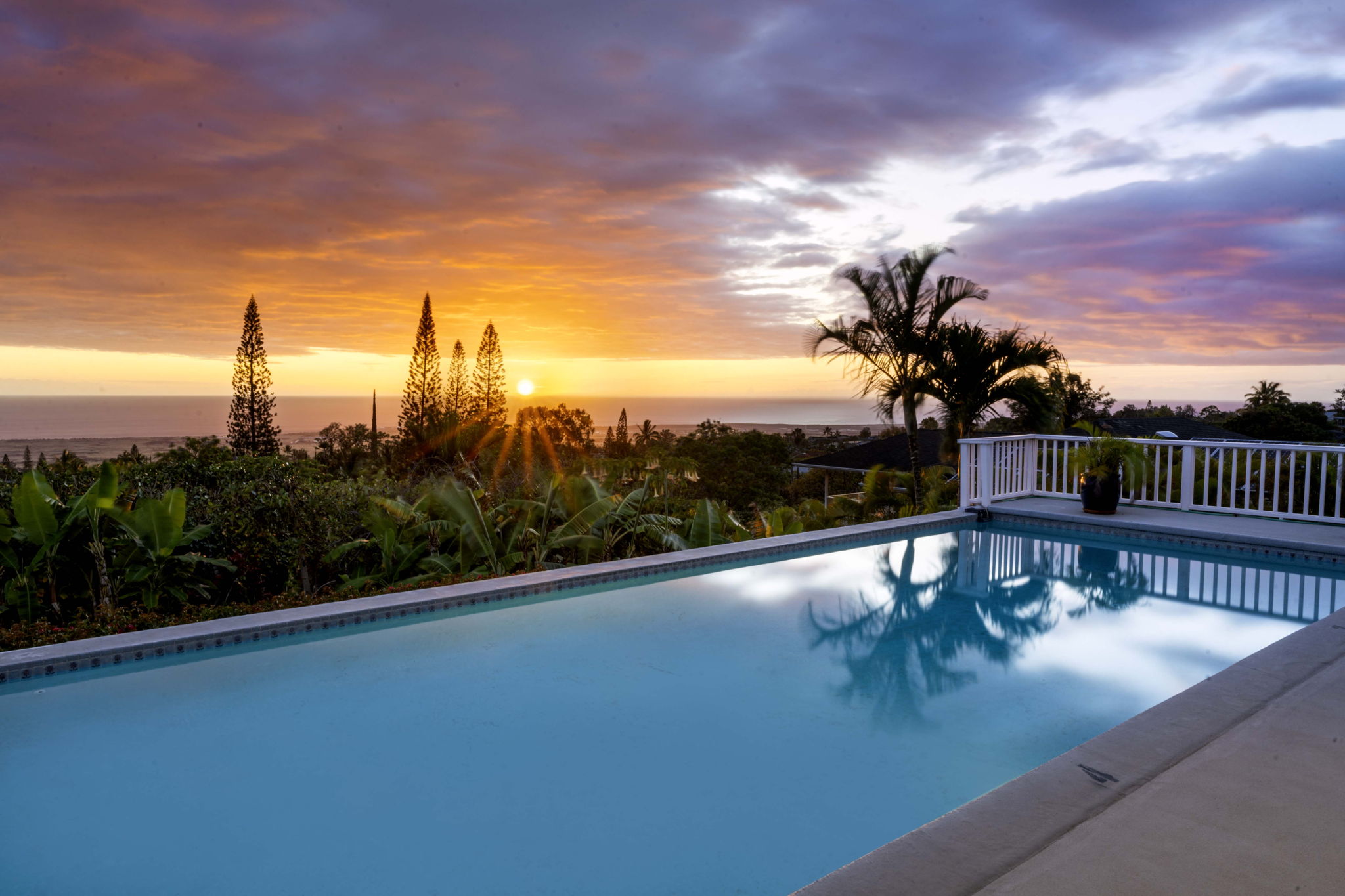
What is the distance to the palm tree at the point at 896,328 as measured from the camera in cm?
1162

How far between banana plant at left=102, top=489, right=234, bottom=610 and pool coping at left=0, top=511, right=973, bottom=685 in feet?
3.03

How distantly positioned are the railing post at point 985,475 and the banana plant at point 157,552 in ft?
24.2

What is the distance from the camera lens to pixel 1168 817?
214cm

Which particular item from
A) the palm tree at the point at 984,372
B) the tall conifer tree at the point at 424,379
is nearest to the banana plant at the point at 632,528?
the palm tree at the point at 984,372

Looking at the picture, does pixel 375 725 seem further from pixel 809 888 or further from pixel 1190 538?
pixel 1190 538

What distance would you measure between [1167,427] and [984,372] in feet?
57.6

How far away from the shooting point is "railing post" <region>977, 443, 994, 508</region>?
28.7 ft

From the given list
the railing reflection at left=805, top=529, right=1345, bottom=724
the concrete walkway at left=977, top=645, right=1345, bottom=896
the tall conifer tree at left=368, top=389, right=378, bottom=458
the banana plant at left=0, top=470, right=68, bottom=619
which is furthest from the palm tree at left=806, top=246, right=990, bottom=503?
the tall conifer tree at left=368, top=389, right=378, bottom=458

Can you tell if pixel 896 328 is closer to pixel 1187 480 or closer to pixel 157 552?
pixel 1187 480

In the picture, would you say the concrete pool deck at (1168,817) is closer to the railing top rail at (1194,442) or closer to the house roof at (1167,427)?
the railing top rail at (1194,442)

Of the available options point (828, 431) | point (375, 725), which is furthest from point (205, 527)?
point (828, 431)

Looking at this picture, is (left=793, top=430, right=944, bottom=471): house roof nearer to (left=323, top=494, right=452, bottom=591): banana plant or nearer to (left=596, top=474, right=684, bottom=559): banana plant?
(left=596, top=474, right=684, bottom=559): banana plant

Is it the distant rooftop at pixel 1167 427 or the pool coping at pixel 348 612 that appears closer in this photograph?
the pool coping at pixel 348 612

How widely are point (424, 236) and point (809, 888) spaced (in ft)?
52.8
